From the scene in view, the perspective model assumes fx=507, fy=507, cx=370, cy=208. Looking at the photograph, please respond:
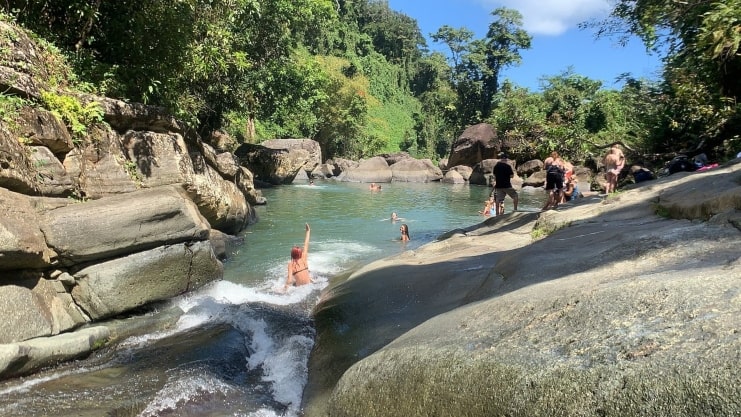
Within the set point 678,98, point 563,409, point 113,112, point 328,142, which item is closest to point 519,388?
point 563,409

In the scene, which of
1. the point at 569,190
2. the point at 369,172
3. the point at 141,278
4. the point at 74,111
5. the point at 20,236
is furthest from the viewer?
the point at 369,172

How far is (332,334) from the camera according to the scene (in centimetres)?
586

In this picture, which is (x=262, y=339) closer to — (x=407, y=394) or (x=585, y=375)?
(x=407, y=394)

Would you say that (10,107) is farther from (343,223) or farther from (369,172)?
(369,172)

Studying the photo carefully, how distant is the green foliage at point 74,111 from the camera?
7.46m

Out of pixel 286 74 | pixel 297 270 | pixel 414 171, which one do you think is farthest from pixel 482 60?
pixel 297 270

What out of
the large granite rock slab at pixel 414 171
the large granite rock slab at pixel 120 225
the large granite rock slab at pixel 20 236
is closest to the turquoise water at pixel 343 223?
the large granite rock slab at pixel 120 225

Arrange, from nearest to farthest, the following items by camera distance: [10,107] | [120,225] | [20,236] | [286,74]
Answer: [20,236] → [10,107] → [120,225] → [286,74]

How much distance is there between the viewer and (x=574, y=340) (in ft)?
8.10

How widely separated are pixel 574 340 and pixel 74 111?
8.04 m

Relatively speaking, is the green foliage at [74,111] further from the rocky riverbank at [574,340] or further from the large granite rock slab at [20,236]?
the rocky riverbank at [574,340]

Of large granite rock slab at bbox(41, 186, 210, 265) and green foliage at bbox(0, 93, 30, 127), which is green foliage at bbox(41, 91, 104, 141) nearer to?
green foliage at bbox(0, 93, 30, 127)

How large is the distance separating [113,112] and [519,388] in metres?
8.55

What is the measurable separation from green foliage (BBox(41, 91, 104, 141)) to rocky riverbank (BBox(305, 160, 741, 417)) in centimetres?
523
